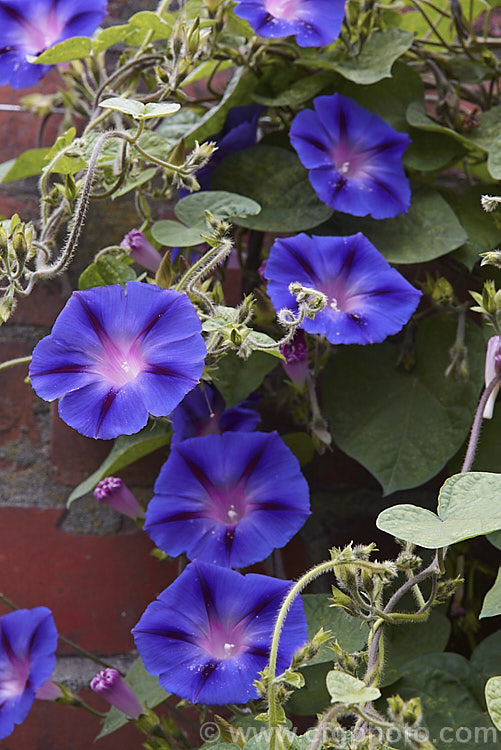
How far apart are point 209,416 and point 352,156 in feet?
0.87

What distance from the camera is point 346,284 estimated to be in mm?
666

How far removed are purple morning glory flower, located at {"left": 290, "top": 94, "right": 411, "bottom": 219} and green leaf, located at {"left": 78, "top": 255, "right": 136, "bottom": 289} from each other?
0.18 metres

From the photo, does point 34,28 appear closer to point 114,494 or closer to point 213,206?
point 213,206

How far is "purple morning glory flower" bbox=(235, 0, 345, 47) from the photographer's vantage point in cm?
68

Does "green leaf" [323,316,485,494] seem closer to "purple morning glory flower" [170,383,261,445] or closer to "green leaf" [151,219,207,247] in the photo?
"purple morning glory flower" [170,383,261,445]

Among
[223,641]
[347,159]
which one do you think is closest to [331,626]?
[223,641]

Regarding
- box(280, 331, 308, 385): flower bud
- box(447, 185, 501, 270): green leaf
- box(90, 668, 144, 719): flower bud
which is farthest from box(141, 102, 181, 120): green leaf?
box(90, 668, 144, 719): flower bud

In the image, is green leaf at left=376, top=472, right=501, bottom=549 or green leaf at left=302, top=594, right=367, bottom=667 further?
green leaf at left=302, top=594, right=367, bottom=667

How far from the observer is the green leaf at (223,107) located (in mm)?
A: 732

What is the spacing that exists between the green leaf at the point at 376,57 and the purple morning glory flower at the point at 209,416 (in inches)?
12.1

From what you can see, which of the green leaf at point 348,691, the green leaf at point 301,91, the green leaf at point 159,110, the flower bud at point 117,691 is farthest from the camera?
the green leaf at point 301,91

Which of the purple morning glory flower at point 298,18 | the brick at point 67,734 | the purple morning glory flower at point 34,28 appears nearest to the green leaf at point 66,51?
the purple morning glory flower at point 34,28

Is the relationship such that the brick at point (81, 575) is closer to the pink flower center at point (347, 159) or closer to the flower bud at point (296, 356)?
the flower bud at point (296, 356)

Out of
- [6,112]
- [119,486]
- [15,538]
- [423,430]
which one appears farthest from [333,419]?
[6,112]
